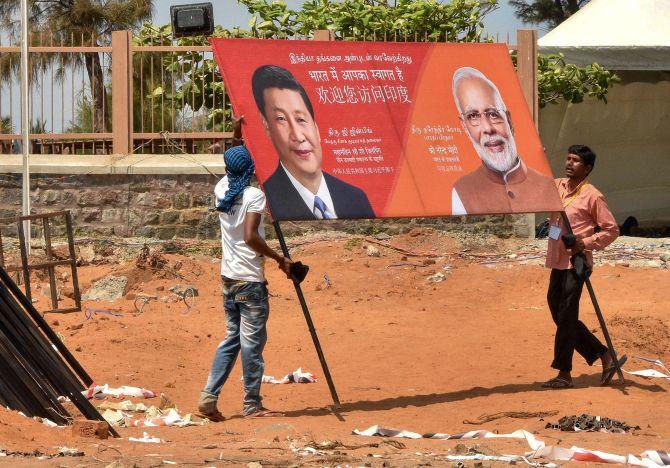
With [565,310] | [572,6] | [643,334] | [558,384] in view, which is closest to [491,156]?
[565,310]

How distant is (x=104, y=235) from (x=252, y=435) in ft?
26.4

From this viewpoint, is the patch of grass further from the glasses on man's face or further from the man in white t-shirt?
the man in white t-shirt

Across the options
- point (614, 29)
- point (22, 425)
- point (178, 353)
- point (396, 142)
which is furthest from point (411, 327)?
point (614, 29)

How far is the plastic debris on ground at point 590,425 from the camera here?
23.8ft

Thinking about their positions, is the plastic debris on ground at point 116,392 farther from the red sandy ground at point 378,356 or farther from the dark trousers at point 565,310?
the dark trousers at point 565,310

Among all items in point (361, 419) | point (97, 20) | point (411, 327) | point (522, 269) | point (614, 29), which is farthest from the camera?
point (97, 20)

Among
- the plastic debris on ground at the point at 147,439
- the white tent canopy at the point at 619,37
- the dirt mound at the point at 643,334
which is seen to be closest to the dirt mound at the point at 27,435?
the plastic debris on ground at the point at 147,439

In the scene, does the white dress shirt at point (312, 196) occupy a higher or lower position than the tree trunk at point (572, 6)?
lower

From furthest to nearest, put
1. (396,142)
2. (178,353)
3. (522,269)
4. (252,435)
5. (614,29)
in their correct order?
1. (614,29)
2. (522,269)
3. (178,353)
4. (396,142)
5. (252,435)

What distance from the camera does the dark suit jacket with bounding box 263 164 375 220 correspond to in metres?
7.87

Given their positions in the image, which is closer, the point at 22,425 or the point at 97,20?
the point at 22,425

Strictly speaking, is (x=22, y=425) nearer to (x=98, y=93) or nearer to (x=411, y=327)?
(x=411, y=327)

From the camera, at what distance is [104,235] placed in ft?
48.4

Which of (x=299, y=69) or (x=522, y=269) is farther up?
(x=299, y=69)
